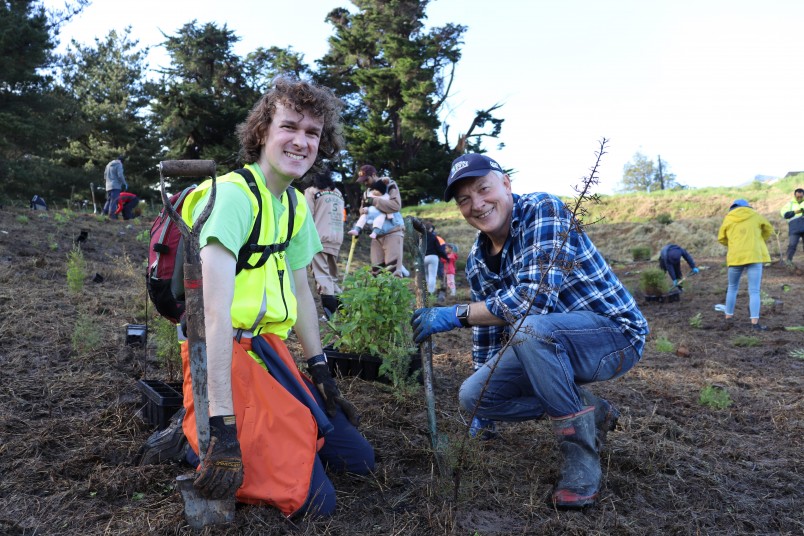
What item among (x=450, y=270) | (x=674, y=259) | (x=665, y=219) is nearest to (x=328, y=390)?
(x=450, y=270)

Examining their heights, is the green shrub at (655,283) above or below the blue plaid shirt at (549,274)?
below

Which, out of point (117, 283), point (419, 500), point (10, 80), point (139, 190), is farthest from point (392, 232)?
point (139, 190)

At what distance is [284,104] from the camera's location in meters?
2.52

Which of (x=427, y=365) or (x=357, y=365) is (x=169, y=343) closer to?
(x=357, y=365)

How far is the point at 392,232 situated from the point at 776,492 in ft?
18.1

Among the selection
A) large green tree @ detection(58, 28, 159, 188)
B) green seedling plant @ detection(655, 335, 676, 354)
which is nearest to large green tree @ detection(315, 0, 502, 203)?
large green tree @ detection(58, 28, 159, 188)

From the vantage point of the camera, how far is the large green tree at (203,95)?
902 inches

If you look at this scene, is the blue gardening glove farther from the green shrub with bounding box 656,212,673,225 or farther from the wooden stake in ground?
the green shrub with bounding box 656,212,673,225

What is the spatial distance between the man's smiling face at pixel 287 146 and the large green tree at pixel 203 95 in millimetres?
19970

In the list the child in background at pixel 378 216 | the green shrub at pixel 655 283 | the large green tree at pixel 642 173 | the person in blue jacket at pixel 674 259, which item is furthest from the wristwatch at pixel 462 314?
the large green tree at pixel 642 173

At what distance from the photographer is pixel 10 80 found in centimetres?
2058

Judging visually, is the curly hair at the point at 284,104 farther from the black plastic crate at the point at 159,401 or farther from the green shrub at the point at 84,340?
the green shrub at the point at 84,340

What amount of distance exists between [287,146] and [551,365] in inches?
57.9

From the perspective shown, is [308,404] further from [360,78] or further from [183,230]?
[360,78]
